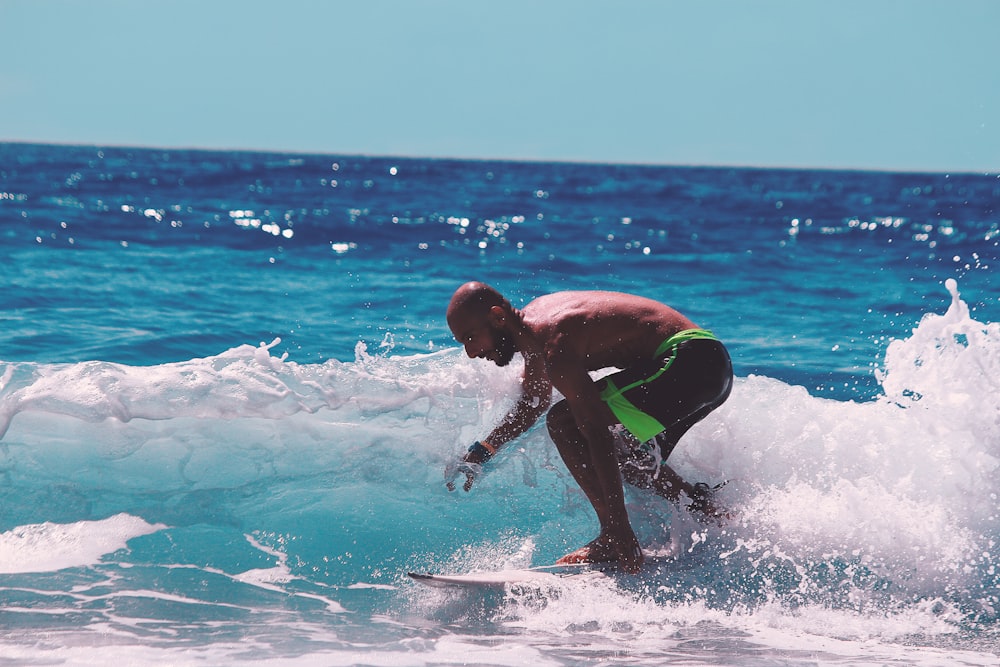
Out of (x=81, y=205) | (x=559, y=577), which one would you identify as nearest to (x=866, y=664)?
(x=559, y=577)

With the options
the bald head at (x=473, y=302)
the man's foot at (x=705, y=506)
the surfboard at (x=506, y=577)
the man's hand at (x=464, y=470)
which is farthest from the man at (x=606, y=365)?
the man's hand at (x=464, y=470)

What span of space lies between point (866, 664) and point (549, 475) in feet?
7.33

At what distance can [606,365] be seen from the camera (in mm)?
4074

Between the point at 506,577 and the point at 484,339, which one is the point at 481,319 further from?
the point at 506,577

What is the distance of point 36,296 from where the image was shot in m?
9.52

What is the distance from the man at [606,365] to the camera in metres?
3.76

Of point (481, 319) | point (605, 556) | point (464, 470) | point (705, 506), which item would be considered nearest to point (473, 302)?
point (481, 319)

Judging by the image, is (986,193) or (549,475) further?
(986,193)

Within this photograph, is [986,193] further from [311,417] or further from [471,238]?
[311,417]

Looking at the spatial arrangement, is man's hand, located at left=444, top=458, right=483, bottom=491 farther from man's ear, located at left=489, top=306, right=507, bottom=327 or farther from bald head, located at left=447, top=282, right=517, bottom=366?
man's ear, located at left=489, top=306, right=507, bottom=327

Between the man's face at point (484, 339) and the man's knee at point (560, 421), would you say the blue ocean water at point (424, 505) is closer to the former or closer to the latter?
the man's knee at point (560, 421)

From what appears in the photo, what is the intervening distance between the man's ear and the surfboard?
1.03 meters

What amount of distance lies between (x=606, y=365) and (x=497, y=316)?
1.96ft

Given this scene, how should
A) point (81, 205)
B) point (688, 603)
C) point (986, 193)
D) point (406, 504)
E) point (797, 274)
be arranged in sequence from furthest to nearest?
point (986, 193) → point (81, 205) → point (797, 274) → point (406, 504) → point (688, 603)
